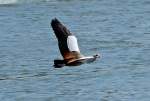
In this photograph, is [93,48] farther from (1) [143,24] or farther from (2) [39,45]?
(1) [143,24]

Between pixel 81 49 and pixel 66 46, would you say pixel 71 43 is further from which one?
pixel 81 49

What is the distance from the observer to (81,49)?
107 ft

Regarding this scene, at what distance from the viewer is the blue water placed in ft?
87.6

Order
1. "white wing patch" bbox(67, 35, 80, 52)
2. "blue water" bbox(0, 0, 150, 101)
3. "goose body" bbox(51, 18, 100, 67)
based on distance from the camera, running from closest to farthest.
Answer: "goose body" bbox(51, 18, 100, 67) < "white wing patch" bbox(67, 35, 80, 52) < "blue water" bbox(0, 0, 150, 101)

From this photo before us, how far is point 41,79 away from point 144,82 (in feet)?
9.28

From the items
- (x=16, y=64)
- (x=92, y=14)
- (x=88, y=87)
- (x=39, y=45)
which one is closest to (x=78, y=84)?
(x=88, y=87)

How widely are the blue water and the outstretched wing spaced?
5.20m

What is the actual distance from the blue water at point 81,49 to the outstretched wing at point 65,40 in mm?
5201

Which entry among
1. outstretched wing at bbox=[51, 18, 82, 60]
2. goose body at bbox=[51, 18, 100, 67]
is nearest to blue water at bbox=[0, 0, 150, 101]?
goose body at bbox=[51, 18, 100, 67]

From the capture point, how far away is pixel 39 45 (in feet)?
110

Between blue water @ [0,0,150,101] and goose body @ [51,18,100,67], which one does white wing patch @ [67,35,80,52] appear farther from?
blue water @ [0,0,150,101]

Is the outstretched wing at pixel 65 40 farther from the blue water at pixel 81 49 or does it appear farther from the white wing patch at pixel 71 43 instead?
the blue water at pixel 81 49

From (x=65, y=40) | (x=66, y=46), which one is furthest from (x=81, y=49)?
(x=65, y=40)

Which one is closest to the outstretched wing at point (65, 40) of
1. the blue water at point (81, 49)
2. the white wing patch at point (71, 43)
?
the white wing patch at point (71, 43)
